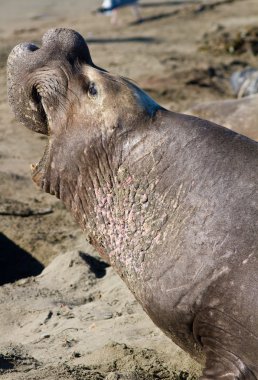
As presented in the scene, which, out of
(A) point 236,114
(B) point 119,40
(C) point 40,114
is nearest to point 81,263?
(C) point 40,114

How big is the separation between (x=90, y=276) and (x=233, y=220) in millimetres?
2551

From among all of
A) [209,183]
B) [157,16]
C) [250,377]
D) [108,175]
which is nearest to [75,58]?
[108,175]

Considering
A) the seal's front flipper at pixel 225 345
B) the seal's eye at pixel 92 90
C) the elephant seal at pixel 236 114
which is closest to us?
the seal's front flipper at pixel 225 345

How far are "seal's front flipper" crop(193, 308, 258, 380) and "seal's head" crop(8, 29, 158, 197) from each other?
1.10 meters

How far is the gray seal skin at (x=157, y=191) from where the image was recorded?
4.56 metres

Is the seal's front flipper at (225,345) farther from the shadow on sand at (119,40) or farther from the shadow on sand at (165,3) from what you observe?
the shadow on sand at (165,3)

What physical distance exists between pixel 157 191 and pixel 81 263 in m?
2.41

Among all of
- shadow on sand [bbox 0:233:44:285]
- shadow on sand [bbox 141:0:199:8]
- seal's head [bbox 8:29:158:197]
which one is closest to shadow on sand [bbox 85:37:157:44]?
shadow on sand [bbox 141:0:199:8]

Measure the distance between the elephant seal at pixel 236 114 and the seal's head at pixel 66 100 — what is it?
4291 millimetres

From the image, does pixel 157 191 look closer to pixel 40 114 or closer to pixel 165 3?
pixel 40 114

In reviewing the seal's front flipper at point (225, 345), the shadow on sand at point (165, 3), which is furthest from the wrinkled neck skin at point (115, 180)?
the shadow on sand at point (165, 3)

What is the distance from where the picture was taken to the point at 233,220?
15.1 ft

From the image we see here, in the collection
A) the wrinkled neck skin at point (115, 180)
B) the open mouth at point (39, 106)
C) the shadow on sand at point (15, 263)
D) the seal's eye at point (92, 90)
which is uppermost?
the seal's eye at point (92, 90)

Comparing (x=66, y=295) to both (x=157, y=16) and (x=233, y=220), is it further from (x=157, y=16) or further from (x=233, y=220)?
(x=157, y=16)
